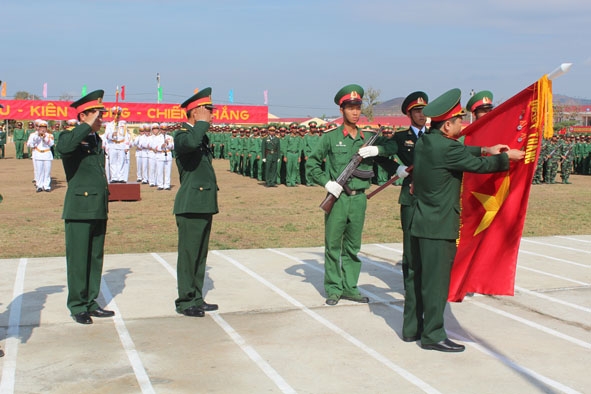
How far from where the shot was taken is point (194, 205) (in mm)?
6711

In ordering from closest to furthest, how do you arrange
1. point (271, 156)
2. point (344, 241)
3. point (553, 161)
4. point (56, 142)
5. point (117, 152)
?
point (344, 241) → point (56, 142) → point (117, 152) → point (271, 156) → point (553, 161)

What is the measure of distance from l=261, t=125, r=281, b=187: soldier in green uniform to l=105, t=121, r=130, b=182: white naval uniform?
4494 millimetres

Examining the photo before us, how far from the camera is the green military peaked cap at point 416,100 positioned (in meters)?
6.99

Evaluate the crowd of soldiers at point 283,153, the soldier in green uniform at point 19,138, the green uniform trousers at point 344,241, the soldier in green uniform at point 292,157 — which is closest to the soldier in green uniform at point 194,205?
the green uniform trousers at point 344,241

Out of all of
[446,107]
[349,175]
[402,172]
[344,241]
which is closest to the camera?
[446,107]

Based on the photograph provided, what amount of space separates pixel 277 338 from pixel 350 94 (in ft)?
8.44

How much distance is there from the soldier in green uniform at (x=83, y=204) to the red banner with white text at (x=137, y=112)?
31.9 m

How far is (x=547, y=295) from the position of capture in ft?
25.2

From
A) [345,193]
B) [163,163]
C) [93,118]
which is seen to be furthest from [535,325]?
[163,163]

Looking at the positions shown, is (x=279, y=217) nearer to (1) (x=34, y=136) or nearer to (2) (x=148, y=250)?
(2) (x=148, y=250)

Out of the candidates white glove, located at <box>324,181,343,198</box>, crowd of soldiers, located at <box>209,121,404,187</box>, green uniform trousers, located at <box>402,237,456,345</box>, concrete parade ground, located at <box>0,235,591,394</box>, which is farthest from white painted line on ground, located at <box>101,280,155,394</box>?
crowd of soldiers, located at <box>209,121,404,187</box>

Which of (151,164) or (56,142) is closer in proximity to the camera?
(56,142)

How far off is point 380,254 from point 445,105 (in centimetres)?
495

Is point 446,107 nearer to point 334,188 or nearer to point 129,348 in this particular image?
point 334,188
